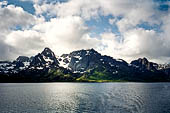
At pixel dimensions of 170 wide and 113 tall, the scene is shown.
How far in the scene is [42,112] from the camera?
6862cm

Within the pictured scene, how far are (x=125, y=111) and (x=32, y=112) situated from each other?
125 feet

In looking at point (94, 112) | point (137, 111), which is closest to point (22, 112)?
point (94, 112)

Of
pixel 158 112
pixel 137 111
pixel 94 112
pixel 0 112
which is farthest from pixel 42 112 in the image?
pixel 158 112

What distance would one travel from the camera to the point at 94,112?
68125mm

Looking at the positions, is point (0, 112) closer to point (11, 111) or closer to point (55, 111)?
point (11, 111)

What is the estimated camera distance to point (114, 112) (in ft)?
220

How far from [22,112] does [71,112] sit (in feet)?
65.7

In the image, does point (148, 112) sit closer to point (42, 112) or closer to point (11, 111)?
point (42, 112)

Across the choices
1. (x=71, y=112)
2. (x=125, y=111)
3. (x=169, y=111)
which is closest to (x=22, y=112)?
(x=71, y=112)

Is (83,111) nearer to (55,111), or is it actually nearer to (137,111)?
(55,111)

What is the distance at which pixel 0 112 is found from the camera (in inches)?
2672

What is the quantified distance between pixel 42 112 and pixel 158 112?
47575 millimetres

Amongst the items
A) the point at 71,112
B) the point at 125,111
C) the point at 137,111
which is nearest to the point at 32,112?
the point at 71,112

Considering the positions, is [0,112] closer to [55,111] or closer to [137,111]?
[55,111]
